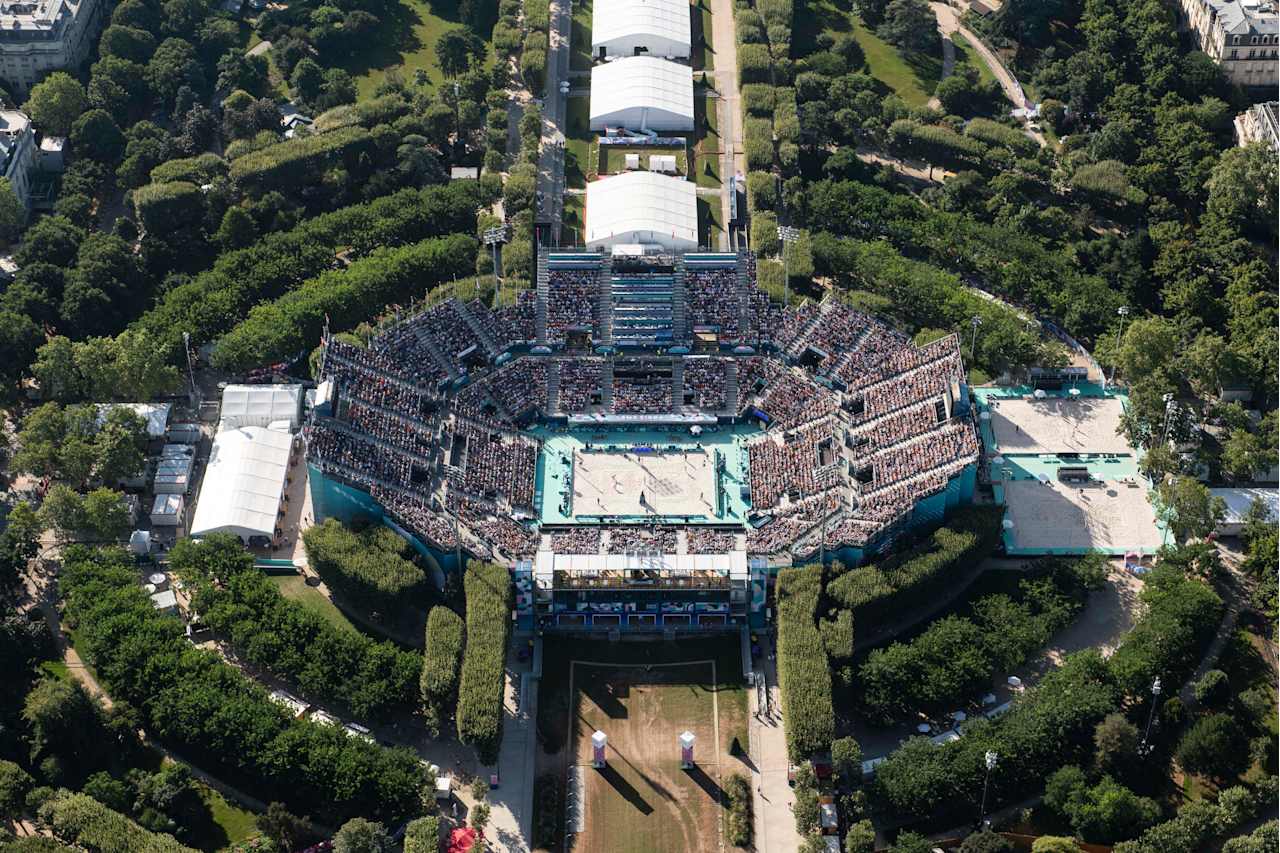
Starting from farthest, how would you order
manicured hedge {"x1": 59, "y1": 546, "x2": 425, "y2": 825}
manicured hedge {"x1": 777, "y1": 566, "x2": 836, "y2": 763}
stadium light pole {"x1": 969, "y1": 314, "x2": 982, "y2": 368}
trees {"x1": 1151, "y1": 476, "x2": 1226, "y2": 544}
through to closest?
stadium light pole {"x1": 969, "y1": 314, "x2": 982, "y2": 368} < trees {"x1": 1151, "y1": 476, "x2": 1226, "y2": 544} < manicured hedge {"x1": 777, "y1": 566, "x2": 836, "y2": 763} < manicured hedge {"x1": 59, "y1": 546, "x2": 425, "y2": 825}

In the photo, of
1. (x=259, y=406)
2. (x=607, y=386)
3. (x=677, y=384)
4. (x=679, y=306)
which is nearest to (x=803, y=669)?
(x=677, y=384)

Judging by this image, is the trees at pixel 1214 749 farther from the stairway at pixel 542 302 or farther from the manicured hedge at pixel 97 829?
the manicured hedge at pixel 97 829

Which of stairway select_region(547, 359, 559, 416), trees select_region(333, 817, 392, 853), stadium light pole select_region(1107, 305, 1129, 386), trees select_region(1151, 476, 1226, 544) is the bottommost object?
trees select_region(333, 817, 392, 853)

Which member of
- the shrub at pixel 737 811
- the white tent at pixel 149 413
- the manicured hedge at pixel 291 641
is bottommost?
the shrub at pixel 737 811

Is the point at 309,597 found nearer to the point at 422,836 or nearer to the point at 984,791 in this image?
the point at 422,836

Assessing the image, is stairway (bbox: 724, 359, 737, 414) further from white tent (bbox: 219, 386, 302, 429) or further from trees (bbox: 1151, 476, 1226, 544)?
white tent (bbox: 219, 386, 302, 429)

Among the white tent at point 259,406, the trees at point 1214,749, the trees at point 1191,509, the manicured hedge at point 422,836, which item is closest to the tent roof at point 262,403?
the white tent at point 259,406

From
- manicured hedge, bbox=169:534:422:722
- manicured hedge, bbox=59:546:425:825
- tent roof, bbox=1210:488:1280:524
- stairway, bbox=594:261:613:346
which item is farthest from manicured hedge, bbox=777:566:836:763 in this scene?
tent roof, bbox=1210:488:1280:524
